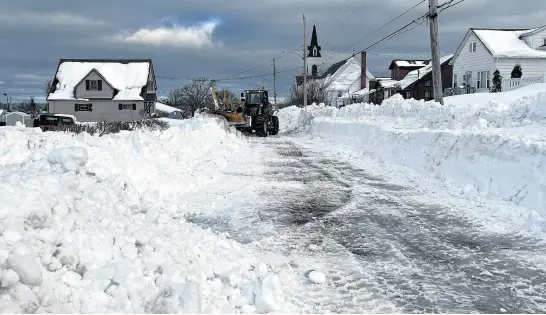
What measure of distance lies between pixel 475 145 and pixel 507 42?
119 feet

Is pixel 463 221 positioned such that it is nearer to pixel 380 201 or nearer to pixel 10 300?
pixel 380 201

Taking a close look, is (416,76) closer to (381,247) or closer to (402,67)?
(402,67)

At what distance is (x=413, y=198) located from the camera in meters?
A: 9.92

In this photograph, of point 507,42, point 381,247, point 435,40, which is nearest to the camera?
point 381,247

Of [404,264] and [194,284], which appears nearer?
[194,284]

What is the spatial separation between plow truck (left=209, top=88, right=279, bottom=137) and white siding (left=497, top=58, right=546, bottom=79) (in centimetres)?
2046

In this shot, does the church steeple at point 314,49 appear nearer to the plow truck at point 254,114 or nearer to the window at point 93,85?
the window at point 93,85

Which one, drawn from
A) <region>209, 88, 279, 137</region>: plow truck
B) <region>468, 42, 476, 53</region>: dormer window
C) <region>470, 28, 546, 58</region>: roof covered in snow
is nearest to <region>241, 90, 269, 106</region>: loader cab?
<region>209, 88, 279, 137</region>: plow truck

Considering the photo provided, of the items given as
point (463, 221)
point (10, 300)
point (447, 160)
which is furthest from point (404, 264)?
point (447, 160)

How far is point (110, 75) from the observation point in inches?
2435

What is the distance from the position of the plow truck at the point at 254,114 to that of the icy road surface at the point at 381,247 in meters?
18.1

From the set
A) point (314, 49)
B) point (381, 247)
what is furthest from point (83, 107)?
point (381, 247)

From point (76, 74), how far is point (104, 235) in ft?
204

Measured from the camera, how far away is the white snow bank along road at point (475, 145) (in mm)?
8930
